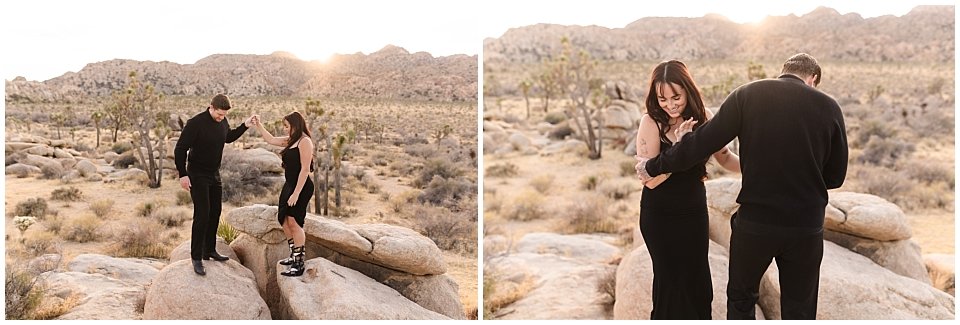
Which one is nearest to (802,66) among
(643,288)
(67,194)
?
→ (643,288)

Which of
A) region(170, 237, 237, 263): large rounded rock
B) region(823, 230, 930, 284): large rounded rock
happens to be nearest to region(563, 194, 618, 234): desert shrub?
A: region(823, 230, 930, 284): large rounded rock

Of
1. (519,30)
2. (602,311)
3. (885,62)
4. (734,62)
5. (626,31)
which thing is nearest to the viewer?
(602,311)

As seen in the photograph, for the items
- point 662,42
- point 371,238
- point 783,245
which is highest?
point 662,42

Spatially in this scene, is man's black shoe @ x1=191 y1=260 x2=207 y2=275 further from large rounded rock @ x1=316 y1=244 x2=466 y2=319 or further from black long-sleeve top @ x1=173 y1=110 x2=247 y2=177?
large rounded rock @ x1=316 y1=244 x2=466 y2=319

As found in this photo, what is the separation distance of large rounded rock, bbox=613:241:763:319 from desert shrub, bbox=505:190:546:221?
17.6ft

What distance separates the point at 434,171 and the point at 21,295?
403 centimetres

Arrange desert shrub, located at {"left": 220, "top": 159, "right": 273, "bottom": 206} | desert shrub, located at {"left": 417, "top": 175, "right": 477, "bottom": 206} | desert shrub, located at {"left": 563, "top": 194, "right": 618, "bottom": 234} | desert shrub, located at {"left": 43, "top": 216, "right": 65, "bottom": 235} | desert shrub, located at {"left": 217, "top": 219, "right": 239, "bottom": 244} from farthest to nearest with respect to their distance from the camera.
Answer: desert shrub, located at {"left": 563, "top": 194, "right": 618, "bottom": 234}, desert shrub, located at {"left": 417, "top": 175, "right": 477, "bottom": 206}, desert shrub, located at {"left": 220, "top": 159, "right": 273, "bottom": 206}, desert shrub, located at {"left": 43, "top": 216, "right": 65, "bottom": 235}, desert shrub, located at {"left": 217, "top": 219, "right": 239, "bottom": 244}

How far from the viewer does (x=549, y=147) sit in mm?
14023

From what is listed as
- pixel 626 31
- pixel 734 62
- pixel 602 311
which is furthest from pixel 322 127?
pixel 626 31

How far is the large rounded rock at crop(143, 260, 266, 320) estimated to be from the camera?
4285 millimetres

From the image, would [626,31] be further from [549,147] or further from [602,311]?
[602,311]

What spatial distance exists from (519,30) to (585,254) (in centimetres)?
1823

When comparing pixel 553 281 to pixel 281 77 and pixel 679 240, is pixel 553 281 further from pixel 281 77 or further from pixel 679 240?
pixel 679 240

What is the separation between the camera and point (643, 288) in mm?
4508
